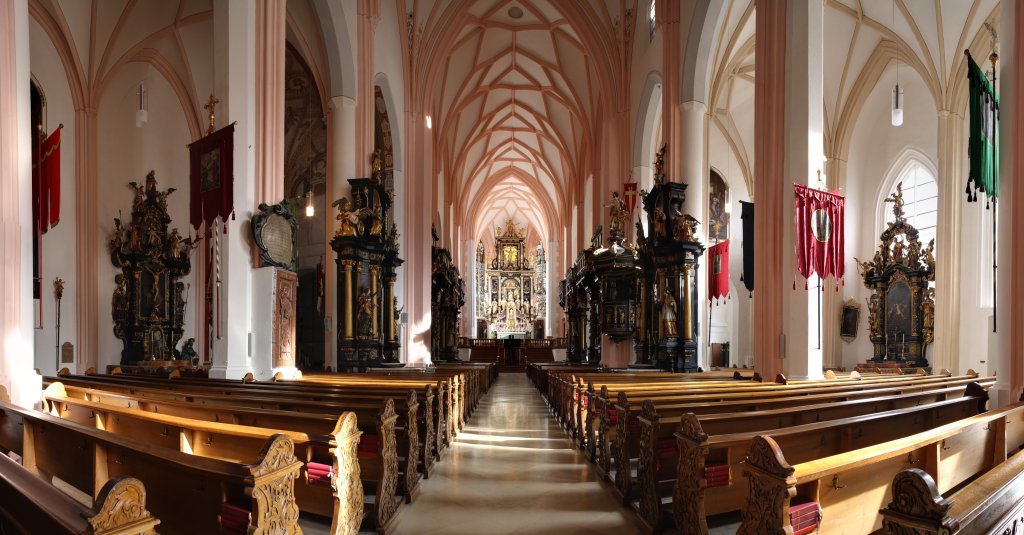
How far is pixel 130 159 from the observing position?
15375 mm

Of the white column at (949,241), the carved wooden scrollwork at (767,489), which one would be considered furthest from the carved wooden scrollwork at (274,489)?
the white column at (949,241)

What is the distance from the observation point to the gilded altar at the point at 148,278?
47.9 feet

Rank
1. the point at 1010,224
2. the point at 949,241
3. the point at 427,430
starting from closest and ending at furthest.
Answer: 1. the point at 1010,224
2. the point at 427,430
3. the point at 949,241

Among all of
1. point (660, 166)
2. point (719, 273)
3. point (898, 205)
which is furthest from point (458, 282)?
point (898, 205)

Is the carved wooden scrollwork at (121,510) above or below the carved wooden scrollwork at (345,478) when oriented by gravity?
above

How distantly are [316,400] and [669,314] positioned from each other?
961 cm

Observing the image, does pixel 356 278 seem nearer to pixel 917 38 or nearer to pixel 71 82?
pixel 71 82

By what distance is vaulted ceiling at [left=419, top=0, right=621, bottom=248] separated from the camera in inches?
897

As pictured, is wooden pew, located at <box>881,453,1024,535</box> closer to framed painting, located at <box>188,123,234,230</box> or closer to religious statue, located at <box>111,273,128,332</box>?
framed painting, located at <box>188,123,234,230</box>

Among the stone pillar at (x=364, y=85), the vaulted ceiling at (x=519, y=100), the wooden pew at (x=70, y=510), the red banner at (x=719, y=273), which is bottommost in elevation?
the wooden pew at (x=70, y=510)

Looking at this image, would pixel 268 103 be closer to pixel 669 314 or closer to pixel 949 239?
pixel 669 314

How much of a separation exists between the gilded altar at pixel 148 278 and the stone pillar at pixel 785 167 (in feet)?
46.0

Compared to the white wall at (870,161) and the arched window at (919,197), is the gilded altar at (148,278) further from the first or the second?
the arched window at (919,197)

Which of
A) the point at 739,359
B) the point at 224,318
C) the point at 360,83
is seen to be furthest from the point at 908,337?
the point at 224,318
